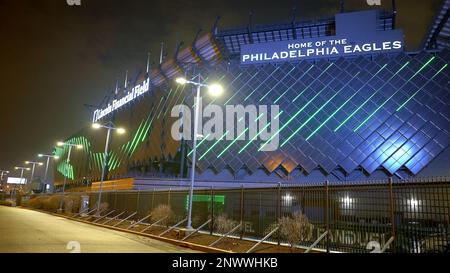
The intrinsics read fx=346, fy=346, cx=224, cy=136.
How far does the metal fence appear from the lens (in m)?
9.81

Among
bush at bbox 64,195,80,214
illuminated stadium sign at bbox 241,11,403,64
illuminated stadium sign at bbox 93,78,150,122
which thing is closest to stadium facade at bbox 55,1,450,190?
illuminated stadium sign at bbox 241,11,403,64

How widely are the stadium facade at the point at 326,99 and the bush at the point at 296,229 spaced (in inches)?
1102

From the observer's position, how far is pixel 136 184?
1721 inches

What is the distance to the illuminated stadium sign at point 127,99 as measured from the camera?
6881cm

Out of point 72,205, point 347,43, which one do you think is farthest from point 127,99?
point 347,43

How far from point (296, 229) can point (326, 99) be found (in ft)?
115

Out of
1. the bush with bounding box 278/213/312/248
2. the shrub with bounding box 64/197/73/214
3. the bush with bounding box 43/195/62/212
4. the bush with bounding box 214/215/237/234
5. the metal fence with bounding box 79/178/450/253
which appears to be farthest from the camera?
the bush with bounding box 43/195/62/212

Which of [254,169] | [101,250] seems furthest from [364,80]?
[101,250]
